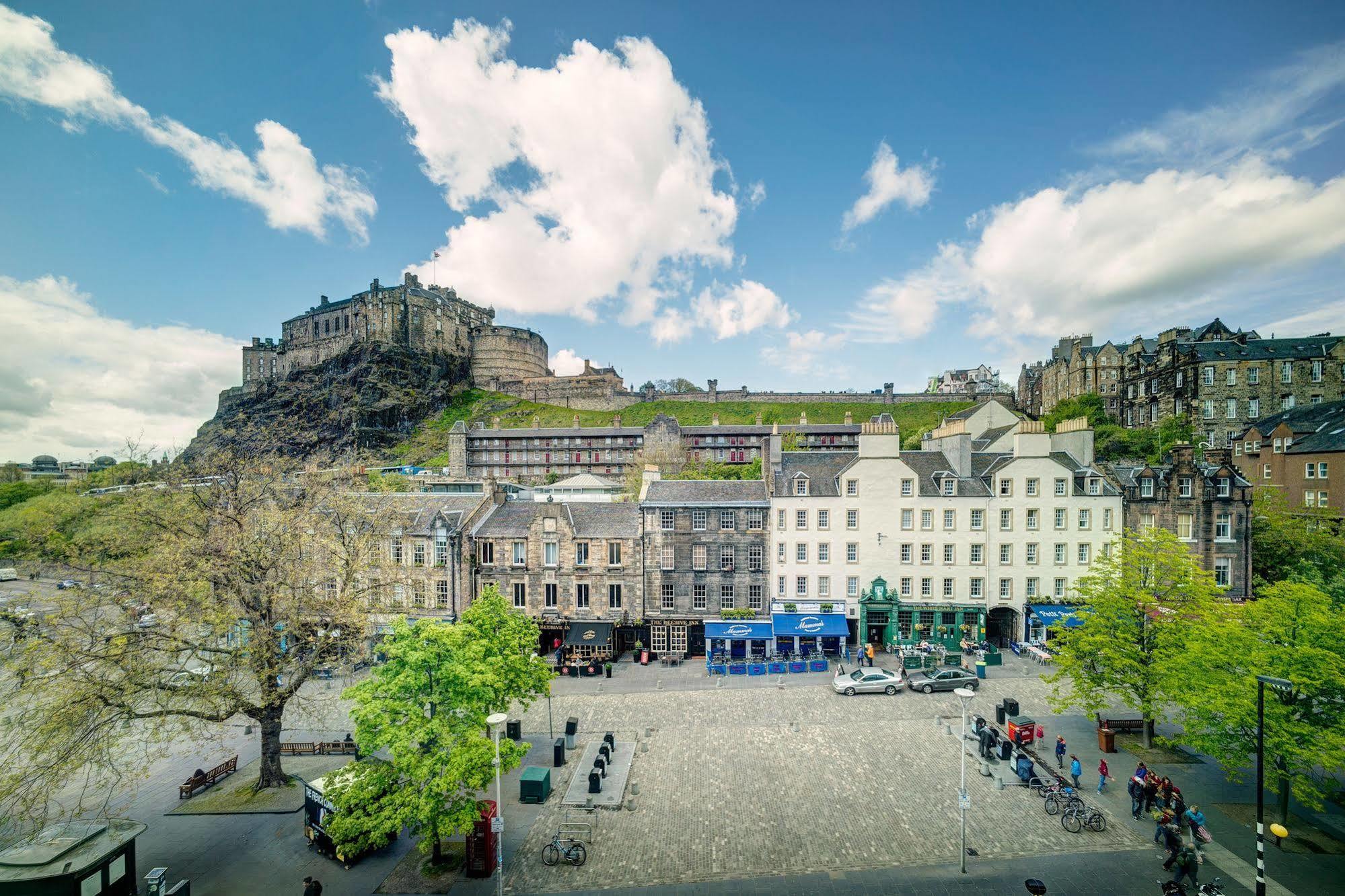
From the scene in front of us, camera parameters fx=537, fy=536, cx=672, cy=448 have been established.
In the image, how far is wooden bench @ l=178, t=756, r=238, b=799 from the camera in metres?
20.7

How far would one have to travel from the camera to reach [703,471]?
75938mm

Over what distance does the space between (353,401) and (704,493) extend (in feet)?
371

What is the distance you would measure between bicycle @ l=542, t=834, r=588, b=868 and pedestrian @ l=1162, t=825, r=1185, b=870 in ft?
55.7

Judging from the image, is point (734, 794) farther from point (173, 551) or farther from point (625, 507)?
point (173, 551)

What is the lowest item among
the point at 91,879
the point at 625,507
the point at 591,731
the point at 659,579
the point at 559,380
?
the point at 591,731

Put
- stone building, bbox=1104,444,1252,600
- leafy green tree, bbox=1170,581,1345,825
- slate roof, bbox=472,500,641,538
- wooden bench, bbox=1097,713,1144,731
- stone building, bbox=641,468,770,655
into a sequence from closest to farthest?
leafy green tree, bbox=1170,581,1345,825 → wooden bench, bbox=1097,713,1144,731 → stone building, bbox=1104,444,1252,600 → stone building, bbox=641,468,770,655 → slate roof, bbox=472,500,641,538

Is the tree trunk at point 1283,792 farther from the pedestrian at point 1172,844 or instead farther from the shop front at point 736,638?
the shop front at point 736,638

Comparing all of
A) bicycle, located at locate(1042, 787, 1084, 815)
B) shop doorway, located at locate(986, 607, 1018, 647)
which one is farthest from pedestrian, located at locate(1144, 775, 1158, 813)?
shop doorway, located at locate(986, 607, 1018, 647)

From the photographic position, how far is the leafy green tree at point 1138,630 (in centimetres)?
2128

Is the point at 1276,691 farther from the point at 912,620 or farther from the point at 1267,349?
the point at 1267,349

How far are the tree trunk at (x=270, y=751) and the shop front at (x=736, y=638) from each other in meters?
22.0

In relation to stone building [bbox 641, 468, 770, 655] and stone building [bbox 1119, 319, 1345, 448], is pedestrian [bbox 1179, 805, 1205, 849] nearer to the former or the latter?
stone building [bbox 641, 468, 770, 655]

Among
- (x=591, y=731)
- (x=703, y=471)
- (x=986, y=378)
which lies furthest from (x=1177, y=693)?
(x=986, y=378)

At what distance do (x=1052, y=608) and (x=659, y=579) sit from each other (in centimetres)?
2567
